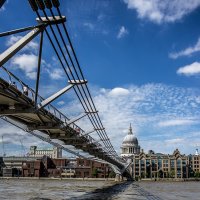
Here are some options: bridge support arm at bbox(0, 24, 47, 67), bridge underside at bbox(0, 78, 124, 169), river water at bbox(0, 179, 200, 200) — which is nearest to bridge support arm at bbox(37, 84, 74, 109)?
bridge underside at bbox(0, 78, 124, 169)

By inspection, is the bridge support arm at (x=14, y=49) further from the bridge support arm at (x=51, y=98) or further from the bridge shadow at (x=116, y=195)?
the bridge shadow at (x=116, y=195)

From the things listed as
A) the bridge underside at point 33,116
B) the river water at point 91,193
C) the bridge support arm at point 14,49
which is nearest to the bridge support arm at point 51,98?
the bridge underside at point 33,116

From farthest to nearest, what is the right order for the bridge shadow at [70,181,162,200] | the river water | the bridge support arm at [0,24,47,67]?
1. the river water
2. the bridge shadow at [70,181,162,200]
3. the bridge support arm at [0,24,47,67]

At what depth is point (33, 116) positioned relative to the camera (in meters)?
37.2

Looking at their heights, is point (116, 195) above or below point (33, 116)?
below

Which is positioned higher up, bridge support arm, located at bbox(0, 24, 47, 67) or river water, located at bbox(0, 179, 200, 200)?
bridge support arm, located at bbox(0, 24, 47, 67)

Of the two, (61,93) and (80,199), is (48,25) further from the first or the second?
(80,199)

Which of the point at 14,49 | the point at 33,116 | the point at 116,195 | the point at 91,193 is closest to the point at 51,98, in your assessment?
the point at 33,116

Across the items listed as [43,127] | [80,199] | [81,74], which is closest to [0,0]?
[81,74]

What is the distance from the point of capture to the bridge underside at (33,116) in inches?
1044

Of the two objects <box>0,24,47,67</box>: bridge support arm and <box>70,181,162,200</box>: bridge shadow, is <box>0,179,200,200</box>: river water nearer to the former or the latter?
<box>70,181,162,200</box>: bridge shadow

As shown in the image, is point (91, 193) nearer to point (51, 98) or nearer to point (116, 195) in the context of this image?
point (116, 195)

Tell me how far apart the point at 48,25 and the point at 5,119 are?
1767cm

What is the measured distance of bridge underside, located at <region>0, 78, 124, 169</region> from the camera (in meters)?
26.5
